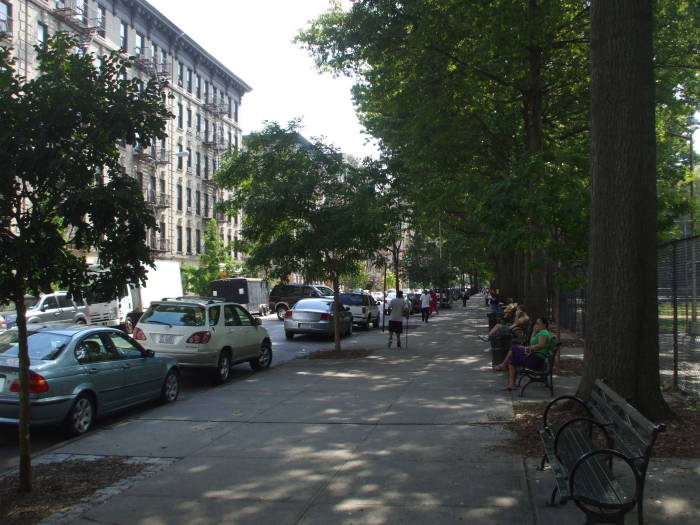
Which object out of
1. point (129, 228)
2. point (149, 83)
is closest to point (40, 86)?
point (149, 83)

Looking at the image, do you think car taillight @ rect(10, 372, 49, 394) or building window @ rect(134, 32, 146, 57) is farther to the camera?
building window @ rect(134, 32, 146, 57)

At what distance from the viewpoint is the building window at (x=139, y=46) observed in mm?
46250

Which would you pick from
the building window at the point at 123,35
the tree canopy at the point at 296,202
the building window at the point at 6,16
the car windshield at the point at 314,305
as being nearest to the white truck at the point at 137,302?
the car windshield at the point at 314,305

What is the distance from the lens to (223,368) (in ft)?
42.9

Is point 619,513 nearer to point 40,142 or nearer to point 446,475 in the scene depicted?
point 446,475

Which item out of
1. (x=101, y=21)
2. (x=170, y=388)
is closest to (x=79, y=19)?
(x=101, y=21)

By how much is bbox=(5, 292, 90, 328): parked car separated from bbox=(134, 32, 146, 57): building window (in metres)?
27.0

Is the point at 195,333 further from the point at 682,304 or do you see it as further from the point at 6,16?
the point at 6,16

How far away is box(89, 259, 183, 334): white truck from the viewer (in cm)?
2647

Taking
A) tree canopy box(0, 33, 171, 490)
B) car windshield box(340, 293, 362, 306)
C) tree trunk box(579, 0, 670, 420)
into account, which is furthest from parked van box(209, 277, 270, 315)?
tree canopy box(0, 33, 171, 490)

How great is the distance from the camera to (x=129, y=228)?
6035 mm

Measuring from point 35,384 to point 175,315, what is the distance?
5251 mm

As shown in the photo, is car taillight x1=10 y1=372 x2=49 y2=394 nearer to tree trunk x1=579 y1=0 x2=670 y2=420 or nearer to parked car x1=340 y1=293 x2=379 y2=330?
tree trunk x1=579 y1=0 x2=670 y2=420

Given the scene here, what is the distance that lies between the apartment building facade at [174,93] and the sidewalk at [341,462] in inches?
1201
